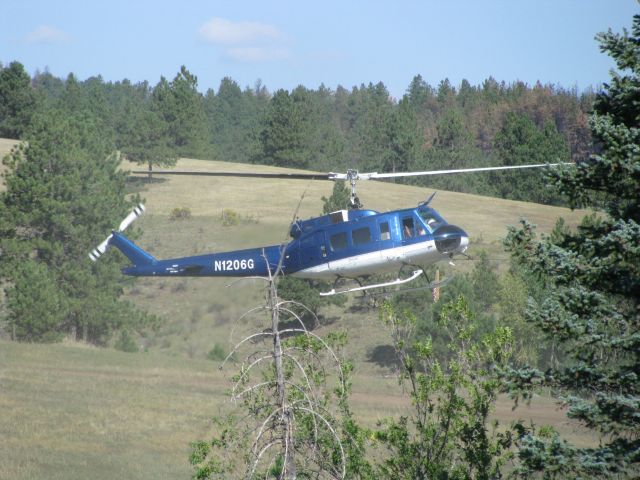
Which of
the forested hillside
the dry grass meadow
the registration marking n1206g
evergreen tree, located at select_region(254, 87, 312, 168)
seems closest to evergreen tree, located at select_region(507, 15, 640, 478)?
the dry grass meadow

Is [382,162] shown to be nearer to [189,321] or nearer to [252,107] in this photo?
[189,321]

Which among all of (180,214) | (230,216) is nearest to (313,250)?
(230,216)

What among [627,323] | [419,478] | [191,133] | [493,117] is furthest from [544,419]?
[493,117]

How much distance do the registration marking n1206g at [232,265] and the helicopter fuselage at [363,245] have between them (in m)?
0.03

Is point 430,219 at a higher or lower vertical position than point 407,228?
higher

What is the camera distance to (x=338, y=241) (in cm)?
2030

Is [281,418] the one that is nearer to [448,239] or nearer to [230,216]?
[448,239]

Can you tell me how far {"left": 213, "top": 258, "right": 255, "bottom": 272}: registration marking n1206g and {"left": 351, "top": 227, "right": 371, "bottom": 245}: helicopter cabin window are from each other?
2366mm

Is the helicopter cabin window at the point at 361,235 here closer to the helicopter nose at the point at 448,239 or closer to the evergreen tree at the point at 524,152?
the helicopter nose at the point at 448,239

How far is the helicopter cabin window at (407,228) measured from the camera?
66.4 feet

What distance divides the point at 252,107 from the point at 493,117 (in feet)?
130

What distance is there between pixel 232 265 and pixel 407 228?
3935 millimetres

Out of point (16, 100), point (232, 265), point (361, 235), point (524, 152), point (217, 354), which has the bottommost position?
point (217, 354)

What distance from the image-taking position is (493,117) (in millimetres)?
127625
